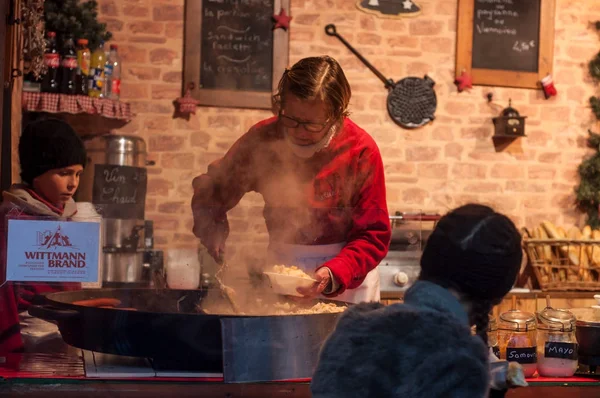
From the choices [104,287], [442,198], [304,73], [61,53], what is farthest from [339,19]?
[104,287]

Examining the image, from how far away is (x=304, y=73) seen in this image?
7.89 ft

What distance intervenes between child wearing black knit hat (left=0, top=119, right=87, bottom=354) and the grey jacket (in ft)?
2.77

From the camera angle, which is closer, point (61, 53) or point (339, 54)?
point (61, 53)

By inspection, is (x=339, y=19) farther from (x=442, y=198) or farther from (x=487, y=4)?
(x=442, y=198)

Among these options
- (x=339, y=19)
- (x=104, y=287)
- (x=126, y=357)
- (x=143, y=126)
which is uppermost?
(x=339, y=19)

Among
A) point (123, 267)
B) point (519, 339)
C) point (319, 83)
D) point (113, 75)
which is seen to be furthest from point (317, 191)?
point (113, 75)

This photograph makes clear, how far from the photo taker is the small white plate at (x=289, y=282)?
2141mm

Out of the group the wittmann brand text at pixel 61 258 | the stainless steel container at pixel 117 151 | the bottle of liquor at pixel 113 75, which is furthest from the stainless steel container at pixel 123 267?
the bottle of liquor at pixel 113 75

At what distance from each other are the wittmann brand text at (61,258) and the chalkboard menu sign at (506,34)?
3941 millimetres

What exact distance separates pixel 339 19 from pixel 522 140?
4.74 ft

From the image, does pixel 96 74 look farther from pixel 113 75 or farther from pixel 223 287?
pixel 223 287

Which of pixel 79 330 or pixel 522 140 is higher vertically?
pixel 522 140

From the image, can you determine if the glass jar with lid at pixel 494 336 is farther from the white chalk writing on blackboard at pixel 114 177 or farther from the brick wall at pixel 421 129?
the brick wall at pixel 421 129

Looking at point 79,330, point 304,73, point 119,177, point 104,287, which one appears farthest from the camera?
point 119,177
